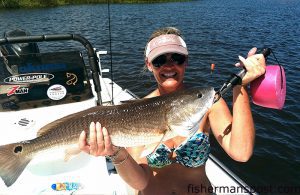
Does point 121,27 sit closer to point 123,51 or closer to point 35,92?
point 123,51

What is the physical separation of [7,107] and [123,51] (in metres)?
14.1

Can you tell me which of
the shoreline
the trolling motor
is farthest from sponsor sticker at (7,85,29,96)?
the shoreline

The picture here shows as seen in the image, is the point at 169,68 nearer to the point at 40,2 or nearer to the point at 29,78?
the point at 29,78

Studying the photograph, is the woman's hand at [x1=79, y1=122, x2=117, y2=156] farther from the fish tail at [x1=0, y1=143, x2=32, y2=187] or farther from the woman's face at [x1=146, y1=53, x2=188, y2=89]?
the woman's face at [x1=146, y1=53, x2=188, y2=89]

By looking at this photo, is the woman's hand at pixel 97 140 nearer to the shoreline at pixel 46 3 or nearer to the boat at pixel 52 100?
the boat at pixel 52 100

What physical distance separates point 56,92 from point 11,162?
6.93 feet

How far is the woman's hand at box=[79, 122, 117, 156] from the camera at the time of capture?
2.69m

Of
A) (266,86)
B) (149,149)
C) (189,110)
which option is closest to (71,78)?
(149,149)

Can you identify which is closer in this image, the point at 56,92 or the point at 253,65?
the point at 253,65

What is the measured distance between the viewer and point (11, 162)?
109 inches

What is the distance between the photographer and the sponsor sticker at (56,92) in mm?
4730

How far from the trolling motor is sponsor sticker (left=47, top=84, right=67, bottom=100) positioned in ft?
9.16

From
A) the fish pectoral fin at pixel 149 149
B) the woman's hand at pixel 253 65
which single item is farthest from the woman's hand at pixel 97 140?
the woman's hand at pixel 253 65

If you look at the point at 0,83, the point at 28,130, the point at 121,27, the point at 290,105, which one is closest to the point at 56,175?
the point at 28,130
